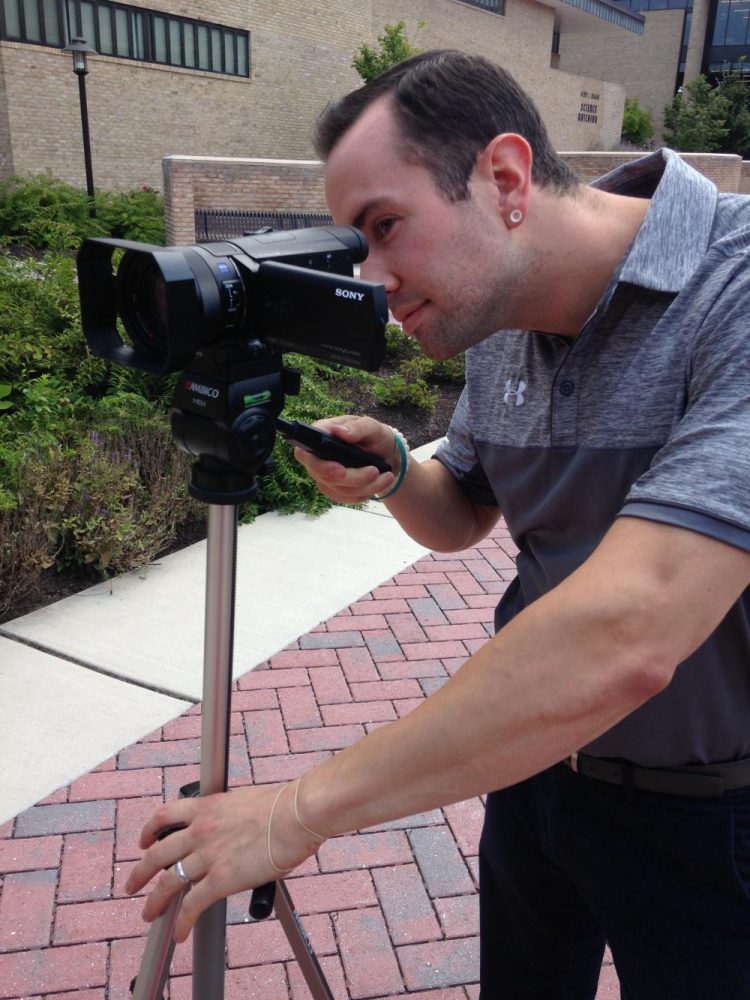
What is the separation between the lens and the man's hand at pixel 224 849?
98cm

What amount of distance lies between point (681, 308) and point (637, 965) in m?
0.96

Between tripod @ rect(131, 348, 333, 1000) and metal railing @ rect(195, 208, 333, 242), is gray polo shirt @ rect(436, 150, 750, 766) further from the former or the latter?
metal railing @ rect(195, 208, 333, 242)

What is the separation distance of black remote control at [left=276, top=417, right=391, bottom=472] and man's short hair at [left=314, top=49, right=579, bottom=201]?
38cm

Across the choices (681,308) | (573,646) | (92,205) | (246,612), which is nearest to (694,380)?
(681,308)

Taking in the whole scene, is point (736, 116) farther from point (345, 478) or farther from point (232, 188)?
point (345, 478)

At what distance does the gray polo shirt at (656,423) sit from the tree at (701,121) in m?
41.1

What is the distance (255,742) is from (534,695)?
7.50 feet

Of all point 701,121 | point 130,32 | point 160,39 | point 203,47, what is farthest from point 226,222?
point 701,121

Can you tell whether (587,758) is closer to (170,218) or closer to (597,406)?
(597,406)

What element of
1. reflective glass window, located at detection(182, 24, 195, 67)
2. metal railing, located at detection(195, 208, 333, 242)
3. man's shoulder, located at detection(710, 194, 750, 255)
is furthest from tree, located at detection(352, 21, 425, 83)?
man's shoulder, located at detection(710, 194, 750, 255)

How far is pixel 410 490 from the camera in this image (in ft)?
5.47

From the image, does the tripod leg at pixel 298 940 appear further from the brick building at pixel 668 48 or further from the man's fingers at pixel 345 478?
the brick building at pixel 668 48

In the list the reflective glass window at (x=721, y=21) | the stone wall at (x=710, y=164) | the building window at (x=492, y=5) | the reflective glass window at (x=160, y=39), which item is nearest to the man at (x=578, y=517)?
the stone wall at (x=710, y=164)

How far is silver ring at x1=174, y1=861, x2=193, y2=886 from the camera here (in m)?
1.02
